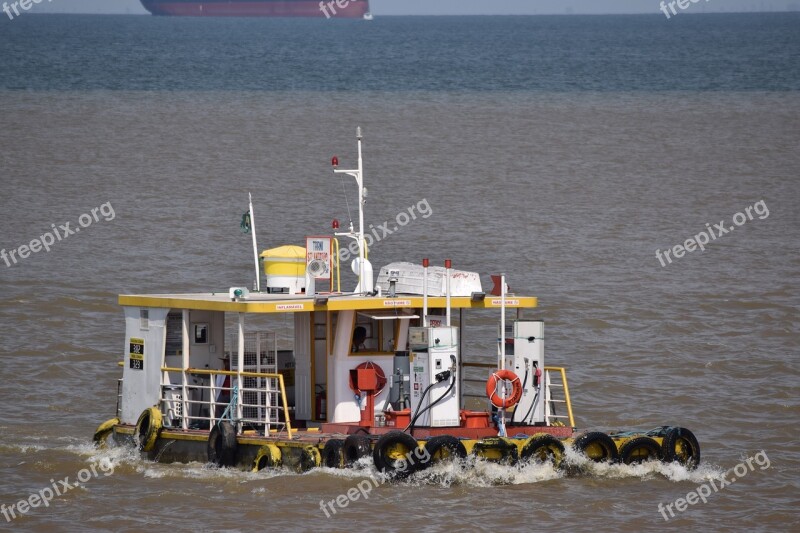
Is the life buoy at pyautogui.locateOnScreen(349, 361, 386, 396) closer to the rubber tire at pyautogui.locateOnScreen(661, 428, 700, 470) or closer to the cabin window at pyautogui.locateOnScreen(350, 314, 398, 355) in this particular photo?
the cabin window at pyautogui.locateOnScreen(350, 314, 398, 355)

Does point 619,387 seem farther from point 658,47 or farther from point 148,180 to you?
point 658,47

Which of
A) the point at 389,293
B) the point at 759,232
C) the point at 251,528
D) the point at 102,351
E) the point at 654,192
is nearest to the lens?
the point at 251,528

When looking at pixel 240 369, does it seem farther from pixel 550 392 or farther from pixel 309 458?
pixel 550 392

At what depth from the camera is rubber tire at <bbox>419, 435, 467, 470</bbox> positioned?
65.9ft

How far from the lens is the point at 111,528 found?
63.6 feet

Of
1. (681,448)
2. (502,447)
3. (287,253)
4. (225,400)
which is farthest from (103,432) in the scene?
(681,448)

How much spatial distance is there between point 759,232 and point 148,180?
19755 mm

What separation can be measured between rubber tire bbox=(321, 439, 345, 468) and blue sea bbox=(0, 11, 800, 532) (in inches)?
6.2

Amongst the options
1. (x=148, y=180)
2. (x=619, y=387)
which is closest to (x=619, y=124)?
(x=148, y=180)

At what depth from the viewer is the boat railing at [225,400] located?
21.1m

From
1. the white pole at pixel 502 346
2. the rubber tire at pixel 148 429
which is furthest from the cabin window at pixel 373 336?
the rubber tire at pixel 148 429

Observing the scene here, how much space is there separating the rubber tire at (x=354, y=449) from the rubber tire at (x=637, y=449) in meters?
3.48

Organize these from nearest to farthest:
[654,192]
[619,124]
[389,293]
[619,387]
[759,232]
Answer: [389,293] → [619,387] → [759,232] → [654,192] → [619,124]

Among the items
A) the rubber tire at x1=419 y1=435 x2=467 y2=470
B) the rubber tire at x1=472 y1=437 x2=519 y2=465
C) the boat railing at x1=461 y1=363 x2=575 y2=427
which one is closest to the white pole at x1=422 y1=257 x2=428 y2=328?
the boat railing at x1=461 y1=363 x2=575 y2=427
